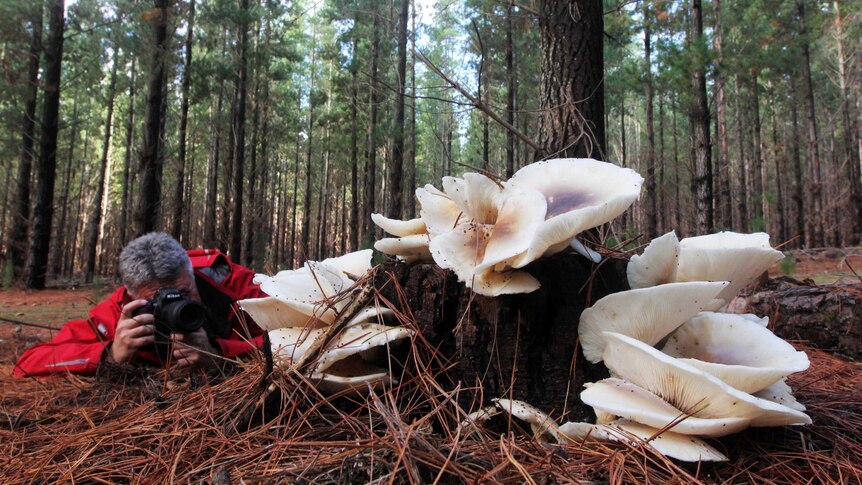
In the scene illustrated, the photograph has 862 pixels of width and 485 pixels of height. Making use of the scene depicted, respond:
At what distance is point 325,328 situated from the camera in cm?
136

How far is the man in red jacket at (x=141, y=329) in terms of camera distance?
196cm

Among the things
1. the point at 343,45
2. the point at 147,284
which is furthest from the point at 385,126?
the point at 147,284

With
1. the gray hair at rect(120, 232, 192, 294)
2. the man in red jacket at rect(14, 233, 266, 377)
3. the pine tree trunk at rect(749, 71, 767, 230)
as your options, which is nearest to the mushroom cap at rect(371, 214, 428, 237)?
the man in red jacket at rect(14, 233, 266, 377)

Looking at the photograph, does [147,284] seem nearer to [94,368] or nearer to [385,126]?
[94,368]

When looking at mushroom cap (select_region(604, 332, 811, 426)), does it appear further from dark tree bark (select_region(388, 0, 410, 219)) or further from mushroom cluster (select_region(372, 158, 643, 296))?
dark tree bark (select_region(388, 0, 410, 219))

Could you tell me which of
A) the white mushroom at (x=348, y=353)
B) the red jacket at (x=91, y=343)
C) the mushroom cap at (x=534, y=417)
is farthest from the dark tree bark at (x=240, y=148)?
the mushroom cap at (x=534, y=417)

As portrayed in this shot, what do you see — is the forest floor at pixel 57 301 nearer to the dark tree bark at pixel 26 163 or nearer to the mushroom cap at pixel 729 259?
the dark tree bark at pixel 26 163

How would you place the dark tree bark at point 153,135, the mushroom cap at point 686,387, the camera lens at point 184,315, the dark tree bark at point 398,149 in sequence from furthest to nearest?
the dark tree bark at point 398,149
the dark tree bark at point 153,135
the camera lens at point 184,315
the mushroom cap at point 686,387

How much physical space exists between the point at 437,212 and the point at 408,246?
5.8 inches

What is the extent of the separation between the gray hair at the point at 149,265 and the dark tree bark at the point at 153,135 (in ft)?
23.7

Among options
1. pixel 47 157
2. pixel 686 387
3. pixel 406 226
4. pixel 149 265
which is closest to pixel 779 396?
pixel 686 387

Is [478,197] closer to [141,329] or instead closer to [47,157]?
[141,329]

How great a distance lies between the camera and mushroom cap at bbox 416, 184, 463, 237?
1.33 metres

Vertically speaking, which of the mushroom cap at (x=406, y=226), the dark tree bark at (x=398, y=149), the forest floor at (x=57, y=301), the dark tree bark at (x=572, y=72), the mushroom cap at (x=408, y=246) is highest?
the dark tree bark at (x=398, y=149)
